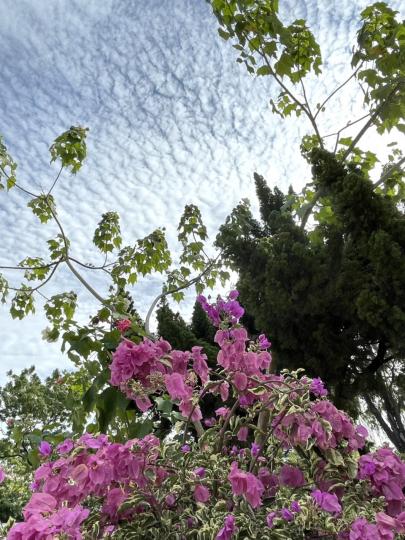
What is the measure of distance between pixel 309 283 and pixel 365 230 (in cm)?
188

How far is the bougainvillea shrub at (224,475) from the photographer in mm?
1293

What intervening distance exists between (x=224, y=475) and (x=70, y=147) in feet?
9.60

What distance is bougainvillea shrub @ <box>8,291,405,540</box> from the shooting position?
1293mm

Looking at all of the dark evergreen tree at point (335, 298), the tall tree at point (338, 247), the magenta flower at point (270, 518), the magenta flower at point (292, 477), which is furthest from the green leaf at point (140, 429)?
the dark evergreen tree at point (335, 298)

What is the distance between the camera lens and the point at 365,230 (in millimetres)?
5695

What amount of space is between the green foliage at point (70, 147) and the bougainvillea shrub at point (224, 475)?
8.01 feet

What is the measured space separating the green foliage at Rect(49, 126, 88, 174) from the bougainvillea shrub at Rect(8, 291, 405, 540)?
8.01 feet

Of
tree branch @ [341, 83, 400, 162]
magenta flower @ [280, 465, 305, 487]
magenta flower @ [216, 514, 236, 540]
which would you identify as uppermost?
tree branch @ [341, 83, 400, 162]

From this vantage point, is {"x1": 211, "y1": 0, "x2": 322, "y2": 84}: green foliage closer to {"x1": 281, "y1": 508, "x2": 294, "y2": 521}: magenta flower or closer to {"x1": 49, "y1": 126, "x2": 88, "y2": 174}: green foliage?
{"x1": 49, "y1": 126, "x2": 88, "y2": 174}: green foliage

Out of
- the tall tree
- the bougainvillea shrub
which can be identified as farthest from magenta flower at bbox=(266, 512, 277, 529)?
the tall tree

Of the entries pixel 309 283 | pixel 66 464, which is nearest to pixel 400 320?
pixel 309 283

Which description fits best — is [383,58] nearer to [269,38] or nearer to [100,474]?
[269,38]

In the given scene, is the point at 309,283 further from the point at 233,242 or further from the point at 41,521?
the point at 41,521

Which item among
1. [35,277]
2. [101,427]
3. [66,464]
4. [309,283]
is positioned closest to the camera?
[66,464]
